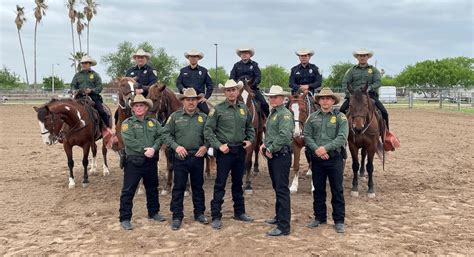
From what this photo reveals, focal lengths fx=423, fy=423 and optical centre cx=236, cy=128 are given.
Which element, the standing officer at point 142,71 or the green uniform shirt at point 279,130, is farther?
the standing officer at point 142,71

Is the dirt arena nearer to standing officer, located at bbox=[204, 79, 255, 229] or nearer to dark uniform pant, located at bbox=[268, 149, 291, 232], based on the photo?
dark uniform pant, located at bbox=[268, 149, 291, 232]

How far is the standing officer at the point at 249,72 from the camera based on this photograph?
8.84 meters

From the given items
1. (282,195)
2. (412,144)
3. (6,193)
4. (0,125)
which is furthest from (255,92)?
(0,125)

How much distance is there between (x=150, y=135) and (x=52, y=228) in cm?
195

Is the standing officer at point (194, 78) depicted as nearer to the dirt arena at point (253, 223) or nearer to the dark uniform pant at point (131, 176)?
the dirt arena at point (253, 223)

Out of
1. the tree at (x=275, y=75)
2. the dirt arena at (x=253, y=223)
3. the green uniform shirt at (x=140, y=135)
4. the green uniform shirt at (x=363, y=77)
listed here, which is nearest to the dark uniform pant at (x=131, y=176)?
the green uniform shirt at (x=140, y=135)

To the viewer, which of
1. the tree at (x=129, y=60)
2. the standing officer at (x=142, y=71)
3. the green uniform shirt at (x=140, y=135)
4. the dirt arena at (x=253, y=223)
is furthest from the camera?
the tree at (x=129, y=60)

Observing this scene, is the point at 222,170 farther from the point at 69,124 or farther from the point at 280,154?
the point at 69,124

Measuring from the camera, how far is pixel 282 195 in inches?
227

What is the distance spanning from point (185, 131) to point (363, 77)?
14.0ft

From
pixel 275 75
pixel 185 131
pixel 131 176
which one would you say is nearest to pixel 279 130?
pixel 185 131

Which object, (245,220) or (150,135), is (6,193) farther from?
(245,220)

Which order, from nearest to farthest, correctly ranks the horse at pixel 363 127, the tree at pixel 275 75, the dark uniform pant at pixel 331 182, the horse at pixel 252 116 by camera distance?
the dark uniform pant at pixel 331 182 → the horse at pixel 363 127 → the horse at pixel 252 116 → the tree at pixel 275 75

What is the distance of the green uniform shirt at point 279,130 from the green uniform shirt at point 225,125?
0.44 m
